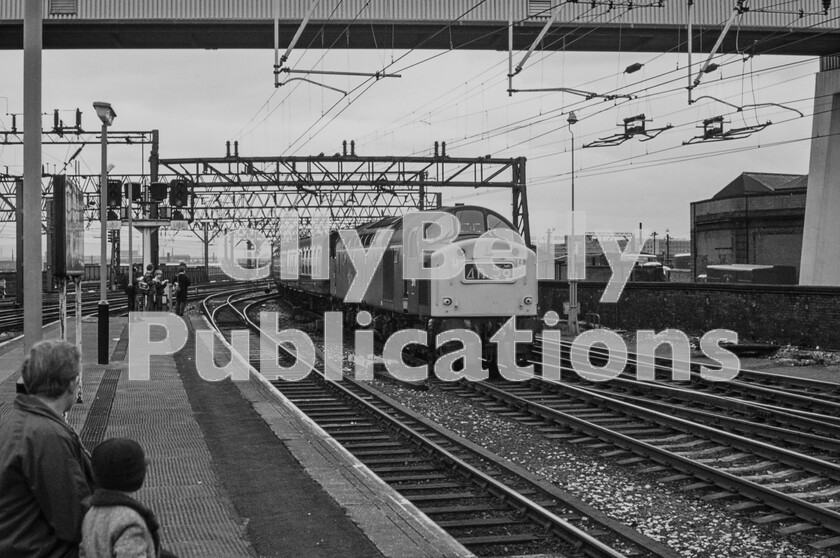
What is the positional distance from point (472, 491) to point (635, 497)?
164cm

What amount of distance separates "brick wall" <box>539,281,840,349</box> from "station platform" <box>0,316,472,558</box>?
44.4ft

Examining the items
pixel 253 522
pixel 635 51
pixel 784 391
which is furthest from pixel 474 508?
pixel 635 51

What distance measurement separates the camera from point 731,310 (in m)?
24.2

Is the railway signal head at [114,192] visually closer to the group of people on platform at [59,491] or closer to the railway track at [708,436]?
the railway track at [708,436]

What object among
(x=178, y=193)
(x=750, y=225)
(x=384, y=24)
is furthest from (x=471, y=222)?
(x=750, y=225)

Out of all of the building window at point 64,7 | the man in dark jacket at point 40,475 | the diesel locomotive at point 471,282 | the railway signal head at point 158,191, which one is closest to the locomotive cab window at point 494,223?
the diesel locomotive at point 471,282

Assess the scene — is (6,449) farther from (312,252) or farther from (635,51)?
(312,252)

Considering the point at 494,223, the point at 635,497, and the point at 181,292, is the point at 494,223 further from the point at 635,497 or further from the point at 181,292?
the point at 181,292

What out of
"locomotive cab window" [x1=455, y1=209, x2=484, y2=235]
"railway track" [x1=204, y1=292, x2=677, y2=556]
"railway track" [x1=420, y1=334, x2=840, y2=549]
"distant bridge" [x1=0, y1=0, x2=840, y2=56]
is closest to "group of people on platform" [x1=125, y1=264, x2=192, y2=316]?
"distant bridge" [x1=0, y1=0, x2=840, y2=56]

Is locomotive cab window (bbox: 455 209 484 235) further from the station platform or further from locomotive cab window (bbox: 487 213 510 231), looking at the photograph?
the station platform

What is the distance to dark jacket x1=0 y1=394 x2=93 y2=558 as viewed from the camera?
11.3 ft

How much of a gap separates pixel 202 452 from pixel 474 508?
11.2ft

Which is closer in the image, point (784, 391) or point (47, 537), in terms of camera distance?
point (47, 537)

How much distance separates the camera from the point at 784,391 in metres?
14.6
